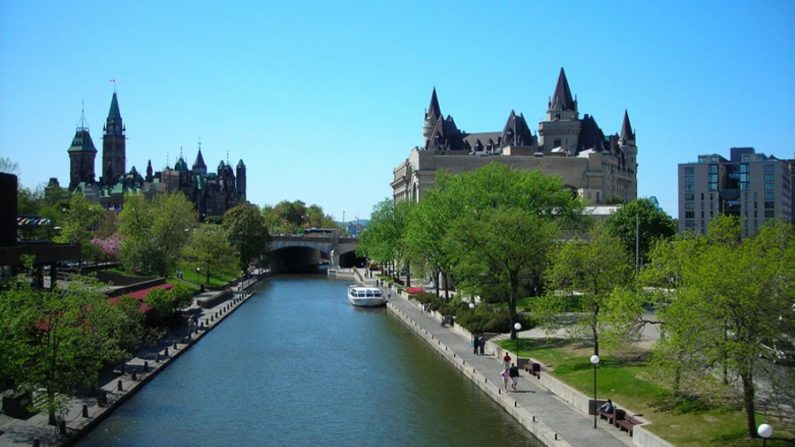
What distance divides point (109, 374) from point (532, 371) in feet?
69.4

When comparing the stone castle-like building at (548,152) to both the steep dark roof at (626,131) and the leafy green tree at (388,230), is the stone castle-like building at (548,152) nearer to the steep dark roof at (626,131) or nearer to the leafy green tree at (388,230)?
the steep dark roof at (626,131)

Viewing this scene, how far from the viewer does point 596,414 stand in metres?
29.9

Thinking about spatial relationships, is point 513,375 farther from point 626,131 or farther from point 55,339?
point 626,131

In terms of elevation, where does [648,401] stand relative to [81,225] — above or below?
below

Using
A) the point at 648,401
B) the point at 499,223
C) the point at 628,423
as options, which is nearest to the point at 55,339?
the point at 628,423

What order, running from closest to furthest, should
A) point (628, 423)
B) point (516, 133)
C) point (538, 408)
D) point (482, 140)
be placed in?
point (628, 423), point (538, 408), point (516, 133), point (482, 140)

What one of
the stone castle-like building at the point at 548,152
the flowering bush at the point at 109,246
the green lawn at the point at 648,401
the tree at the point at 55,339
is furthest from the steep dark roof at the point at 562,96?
the tree at the point at 55,339

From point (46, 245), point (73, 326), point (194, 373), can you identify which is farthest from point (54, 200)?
point (73, 326)

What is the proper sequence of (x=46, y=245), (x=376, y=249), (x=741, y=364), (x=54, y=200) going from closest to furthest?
(x=741, y=364), (x=46, y=245), (x=376, y=249), (x=54, y=200)

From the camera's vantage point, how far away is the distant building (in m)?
123

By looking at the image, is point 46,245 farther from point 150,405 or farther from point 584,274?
point 584,274

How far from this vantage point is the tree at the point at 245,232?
123500mm

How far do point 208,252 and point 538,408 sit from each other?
68.7m

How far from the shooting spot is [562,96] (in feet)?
497
